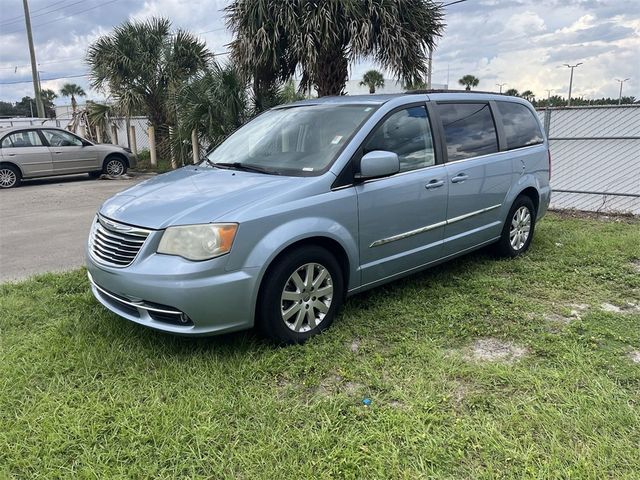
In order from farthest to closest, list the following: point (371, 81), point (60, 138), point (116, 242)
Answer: point (371, 81), point (60, 138), point (116, 242)

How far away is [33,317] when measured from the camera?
3918 mm

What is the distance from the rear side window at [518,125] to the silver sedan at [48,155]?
11266 mm

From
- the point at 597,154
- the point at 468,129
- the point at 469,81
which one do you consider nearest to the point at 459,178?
the point at 468,129

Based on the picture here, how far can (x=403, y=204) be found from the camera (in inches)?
156

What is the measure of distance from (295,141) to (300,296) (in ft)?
4.44

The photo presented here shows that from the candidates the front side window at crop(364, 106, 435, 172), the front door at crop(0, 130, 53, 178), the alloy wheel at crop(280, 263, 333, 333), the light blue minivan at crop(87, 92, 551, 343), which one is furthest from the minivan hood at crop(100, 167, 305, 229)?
the front door at crop(0, 130, 53, 178)

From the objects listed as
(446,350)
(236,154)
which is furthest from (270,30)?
(446,350)

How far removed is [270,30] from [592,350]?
25.2 ft

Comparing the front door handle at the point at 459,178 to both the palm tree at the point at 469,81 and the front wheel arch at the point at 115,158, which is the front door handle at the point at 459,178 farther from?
the palm tree at the point at 469,81

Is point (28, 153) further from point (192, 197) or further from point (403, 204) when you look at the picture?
point (403, 204)

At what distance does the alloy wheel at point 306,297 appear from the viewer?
336 centimetres

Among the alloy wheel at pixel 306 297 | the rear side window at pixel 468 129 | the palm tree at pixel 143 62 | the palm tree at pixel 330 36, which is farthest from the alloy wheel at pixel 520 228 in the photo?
the palm tree at pixel 143 62

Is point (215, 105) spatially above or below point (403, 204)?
above

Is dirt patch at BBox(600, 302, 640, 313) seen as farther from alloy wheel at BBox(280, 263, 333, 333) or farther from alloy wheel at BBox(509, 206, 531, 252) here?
alloy wheel at BBox(280, 263, 333, 333)
